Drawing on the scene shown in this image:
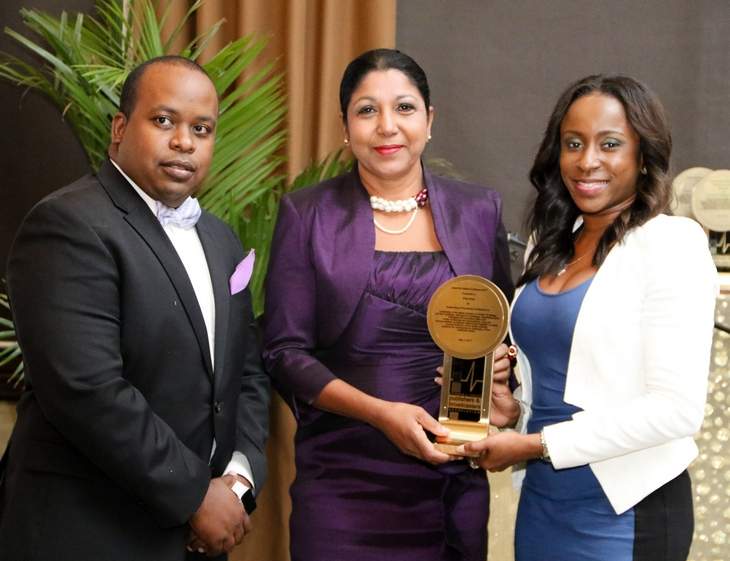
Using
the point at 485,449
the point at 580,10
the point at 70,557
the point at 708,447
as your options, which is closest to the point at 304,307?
the point at 485,449

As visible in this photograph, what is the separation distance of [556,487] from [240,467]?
0.73 meters

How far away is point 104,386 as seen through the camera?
1.89m

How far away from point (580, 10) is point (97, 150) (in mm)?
2188

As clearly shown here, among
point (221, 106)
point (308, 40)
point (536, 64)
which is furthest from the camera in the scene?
point (536, 64)

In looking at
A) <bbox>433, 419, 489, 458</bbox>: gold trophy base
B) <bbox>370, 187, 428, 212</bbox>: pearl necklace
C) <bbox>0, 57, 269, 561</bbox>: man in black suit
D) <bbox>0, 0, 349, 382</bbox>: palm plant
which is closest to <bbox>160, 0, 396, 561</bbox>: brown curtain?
<bbox>0, 0, 349, 382</bbox>: palm plant

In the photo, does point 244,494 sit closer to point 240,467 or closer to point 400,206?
point 240,467

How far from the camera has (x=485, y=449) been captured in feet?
7.12

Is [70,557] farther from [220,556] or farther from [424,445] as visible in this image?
[424,445]

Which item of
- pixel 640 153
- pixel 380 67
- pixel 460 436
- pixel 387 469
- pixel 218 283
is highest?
pixel 380 67

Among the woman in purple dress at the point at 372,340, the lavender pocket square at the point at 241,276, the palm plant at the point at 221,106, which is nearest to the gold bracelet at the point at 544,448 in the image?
the woman in purple dress at the point at 372,340

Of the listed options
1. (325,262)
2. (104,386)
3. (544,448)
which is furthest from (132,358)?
(544,448)

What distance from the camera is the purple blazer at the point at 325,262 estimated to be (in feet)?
7.79

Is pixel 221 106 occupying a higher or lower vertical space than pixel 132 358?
higher

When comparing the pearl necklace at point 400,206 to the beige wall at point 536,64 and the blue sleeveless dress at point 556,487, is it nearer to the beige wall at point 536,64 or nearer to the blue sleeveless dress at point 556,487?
the blue sleeveless dress at point 556,487
